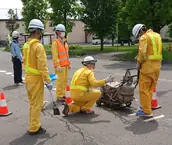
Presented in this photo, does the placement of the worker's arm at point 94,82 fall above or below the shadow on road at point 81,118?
above

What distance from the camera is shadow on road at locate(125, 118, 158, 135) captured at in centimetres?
546

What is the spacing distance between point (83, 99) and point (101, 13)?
24781 millimetres

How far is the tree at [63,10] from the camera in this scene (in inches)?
1199

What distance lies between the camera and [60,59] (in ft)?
26.3

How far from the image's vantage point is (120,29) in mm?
39438

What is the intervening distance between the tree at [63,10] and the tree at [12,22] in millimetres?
26310

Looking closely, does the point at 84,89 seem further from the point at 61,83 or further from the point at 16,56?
the point at 16,56

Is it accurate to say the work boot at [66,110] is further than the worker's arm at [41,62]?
Yes

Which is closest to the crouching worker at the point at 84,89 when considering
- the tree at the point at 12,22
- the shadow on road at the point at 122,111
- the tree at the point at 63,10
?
the shadow on road at the point at 122,111

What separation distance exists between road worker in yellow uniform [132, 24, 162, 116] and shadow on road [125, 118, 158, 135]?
39cm

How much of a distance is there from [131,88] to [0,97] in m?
3.02

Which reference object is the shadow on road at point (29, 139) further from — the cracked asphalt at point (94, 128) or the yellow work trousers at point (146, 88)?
the yellow work trousers at point (146, 88)

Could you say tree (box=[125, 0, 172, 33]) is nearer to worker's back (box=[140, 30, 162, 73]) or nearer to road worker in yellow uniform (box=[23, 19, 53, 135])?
worker's back (box=[140, 30, 162, 73])

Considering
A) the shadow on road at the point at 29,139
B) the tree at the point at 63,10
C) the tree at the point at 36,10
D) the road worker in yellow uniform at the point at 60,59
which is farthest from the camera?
the tree at the point at 36,10
